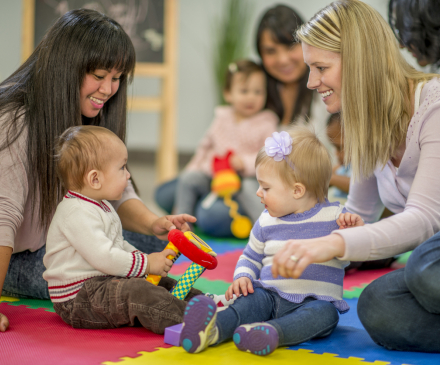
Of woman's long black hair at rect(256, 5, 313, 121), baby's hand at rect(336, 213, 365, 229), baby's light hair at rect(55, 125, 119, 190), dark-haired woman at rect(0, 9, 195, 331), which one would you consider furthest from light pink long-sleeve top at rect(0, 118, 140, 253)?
woman's long black hair at rect(256, 5, 313, 121)

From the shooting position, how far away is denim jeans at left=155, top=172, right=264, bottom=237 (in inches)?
97.7

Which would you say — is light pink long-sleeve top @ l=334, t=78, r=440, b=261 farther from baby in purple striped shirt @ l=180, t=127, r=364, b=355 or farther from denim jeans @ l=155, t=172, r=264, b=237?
denim jeans @ l=155, t=172, r=264, b=237

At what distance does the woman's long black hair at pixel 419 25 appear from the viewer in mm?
1476

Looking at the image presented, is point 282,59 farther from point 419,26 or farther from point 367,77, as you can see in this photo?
point 367,77

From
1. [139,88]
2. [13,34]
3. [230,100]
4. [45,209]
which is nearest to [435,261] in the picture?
[45,209]

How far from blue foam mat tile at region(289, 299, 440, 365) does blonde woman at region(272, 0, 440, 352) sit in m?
0.02

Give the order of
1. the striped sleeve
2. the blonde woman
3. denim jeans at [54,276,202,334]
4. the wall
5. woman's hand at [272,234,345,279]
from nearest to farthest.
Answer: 1. woman's hand at [272,234,345,279]
2. the blonde woman
3. denim jeans at [54,276,202,334]
4. the striped sleeve
5. the wall

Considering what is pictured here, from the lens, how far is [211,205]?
254 cm

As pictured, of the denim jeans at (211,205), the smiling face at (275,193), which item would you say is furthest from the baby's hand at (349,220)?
the denim jeans at (211,205)

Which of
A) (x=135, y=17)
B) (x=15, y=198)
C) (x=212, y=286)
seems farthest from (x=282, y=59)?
(x=15, y=198)

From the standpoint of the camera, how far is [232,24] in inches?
151

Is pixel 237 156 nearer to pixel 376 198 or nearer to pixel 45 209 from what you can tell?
pixel 376 198

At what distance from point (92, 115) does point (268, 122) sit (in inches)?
58.2

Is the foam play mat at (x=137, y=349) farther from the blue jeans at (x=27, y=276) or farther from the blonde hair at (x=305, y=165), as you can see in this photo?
the blonde hair at (x=305, y=165)
